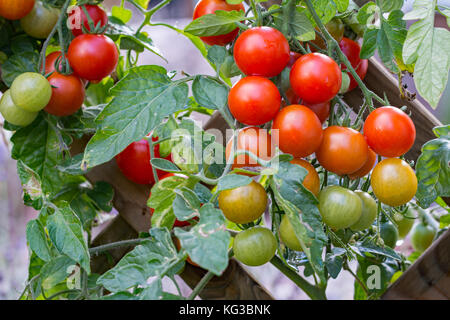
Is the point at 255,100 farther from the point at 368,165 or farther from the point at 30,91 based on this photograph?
the point at 30,91

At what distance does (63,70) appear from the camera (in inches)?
24.1

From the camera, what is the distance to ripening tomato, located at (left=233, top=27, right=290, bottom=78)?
43 cm

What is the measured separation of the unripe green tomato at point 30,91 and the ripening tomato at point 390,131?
1.21 ft

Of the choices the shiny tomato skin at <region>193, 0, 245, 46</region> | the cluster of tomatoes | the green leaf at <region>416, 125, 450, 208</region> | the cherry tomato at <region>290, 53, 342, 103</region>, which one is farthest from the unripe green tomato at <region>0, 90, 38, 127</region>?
the green leaf at <region>416, 125, 450, 208</region>

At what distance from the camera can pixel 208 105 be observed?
18.8 inches

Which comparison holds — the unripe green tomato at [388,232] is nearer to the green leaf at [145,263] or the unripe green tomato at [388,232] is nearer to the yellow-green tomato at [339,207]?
the yellow-green tomato at [339,207]

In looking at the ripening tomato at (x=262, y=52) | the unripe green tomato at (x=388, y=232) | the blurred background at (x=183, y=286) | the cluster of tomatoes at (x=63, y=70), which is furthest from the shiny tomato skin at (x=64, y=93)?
the blurred background at (x=183, y=286)

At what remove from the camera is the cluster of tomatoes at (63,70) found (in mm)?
569

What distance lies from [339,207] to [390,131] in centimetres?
8

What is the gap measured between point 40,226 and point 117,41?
309 millimetres

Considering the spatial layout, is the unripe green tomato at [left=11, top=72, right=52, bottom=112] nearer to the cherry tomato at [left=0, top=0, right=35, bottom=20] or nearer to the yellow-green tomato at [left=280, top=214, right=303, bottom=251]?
the cherry tomato at [left=0, top=0, right=35, bottom=20]

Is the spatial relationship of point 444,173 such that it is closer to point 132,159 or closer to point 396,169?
point 396,169

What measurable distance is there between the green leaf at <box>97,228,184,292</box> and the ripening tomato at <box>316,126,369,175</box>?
0.16 metres

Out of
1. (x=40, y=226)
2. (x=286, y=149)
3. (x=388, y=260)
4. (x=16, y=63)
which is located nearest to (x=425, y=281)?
(x=388, y=260)
